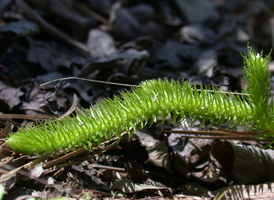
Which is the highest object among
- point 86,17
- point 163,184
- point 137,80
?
point 86,17

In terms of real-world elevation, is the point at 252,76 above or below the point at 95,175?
above

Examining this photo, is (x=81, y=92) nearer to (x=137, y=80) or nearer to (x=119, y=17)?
(x=137, y=80)

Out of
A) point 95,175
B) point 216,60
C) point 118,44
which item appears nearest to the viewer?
point 95,175

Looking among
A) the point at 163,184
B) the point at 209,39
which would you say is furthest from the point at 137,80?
the point at 209,39

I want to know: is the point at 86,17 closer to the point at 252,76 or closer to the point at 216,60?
the point at 216,60

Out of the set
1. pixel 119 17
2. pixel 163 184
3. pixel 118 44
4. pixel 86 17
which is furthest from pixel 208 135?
pixel 86 17

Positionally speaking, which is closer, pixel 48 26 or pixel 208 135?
pixel 208 135

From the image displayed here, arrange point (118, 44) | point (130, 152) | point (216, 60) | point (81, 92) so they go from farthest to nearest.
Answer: point (118, 44), point (216, 60), point (81, 92), point (130, 152)
